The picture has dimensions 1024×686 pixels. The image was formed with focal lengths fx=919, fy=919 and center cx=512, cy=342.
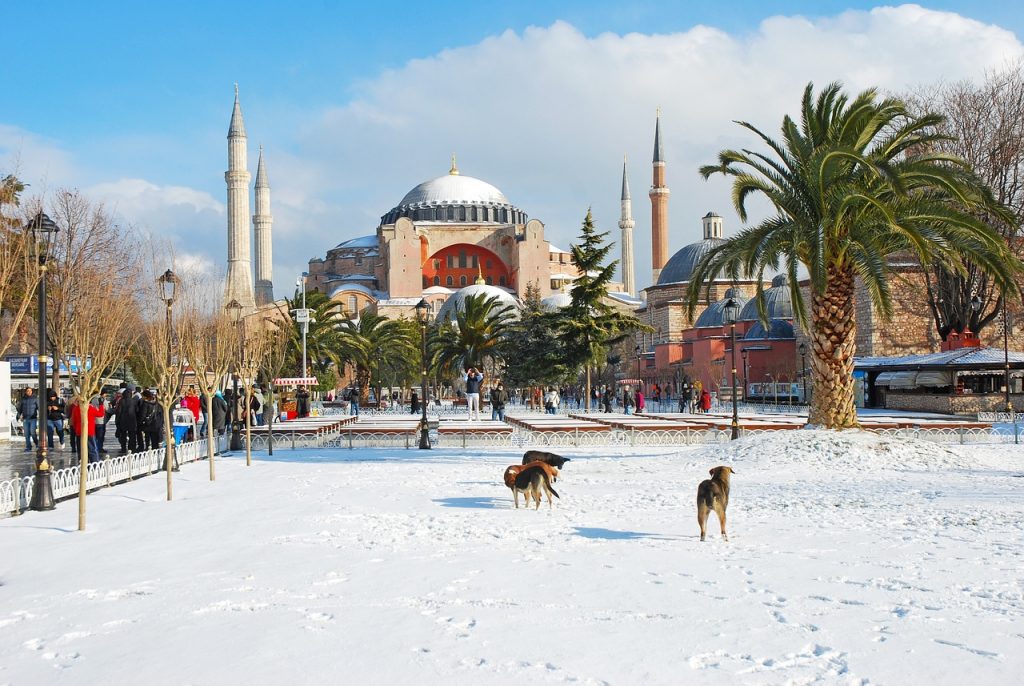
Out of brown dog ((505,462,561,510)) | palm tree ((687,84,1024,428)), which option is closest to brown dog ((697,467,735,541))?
brown dog ((505,462,561,510))

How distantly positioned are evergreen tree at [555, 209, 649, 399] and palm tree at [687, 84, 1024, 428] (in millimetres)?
16868

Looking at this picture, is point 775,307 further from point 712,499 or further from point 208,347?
point 712,499

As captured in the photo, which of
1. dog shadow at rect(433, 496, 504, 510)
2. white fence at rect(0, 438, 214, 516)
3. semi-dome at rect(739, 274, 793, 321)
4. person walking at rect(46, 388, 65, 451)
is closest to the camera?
white fence at rect(0, 438, 214, 516)

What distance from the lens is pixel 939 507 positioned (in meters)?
8.69

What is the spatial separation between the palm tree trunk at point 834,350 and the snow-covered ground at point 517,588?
3315 millimetres

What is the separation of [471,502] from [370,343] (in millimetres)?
27739

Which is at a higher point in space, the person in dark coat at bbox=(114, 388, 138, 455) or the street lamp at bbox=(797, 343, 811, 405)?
the street lamp at bbox=(797, 343, 811, 405)

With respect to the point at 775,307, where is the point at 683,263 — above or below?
above

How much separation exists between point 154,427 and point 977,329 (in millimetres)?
25311

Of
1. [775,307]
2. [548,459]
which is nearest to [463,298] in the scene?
[775,307]

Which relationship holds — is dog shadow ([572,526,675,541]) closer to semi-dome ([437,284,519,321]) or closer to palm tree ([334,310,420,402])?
palm tree ([334,310,420,402])

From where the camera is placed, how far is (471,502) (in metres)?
9.40

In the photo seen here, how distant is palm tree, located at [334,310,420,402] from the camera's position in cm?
3450

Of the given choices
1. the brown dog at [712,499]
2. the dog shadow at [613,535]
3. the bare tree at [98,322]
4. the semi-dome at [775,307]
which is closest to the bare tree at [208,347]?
the bare tree at [98,322]
